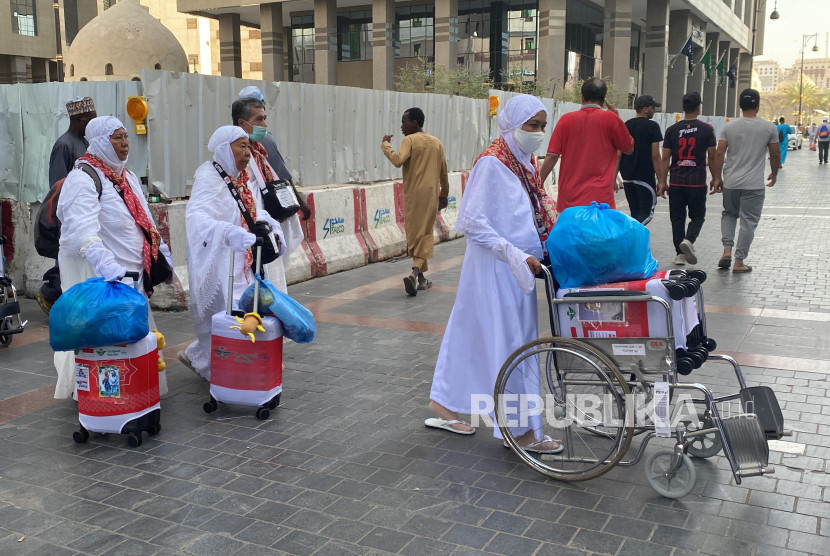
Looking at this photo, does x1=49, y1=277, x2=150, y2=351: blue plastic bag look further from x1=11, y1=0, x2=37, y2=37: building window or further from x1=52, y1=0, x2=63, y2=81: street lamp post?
x1=52, y1=0, x2=63, y2=81: street lamp post

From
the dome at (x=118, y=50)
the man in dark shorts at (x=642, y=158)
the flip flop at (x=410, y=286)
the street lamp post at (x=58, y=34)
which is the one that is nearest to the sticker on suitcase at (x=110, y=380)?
the flip flop at (x=410, y=286)

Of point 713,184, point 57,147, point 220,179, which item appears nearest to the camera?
point 220,179

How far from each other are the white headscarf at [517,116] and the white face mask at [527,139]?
0.08ft

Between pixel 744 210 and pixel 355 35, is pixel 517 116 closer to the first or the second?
Result: pixel 744 210

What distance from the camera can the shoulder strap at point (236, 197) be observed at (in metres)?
5.23

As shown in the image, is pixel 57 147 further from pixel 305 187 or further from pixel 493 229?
pixel 493 229

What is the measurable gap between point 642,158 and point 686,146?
53 centimetres

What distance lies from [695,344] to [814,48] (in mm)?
90583

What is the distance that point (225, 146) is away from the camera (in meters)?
5.16

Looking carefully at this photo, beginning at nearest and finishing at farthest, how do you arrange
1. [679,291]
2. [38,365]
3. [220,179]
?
[679,291] → [220,179] → [38,365]

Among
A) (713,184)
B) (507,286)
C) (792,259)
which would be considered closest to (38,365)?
(507,286)

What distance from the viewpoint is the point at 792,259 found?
1034 centimetres

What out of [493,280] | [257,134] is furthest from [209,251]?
[493,280]

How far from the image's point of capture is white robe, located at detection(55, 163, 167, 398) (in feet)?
15.3
